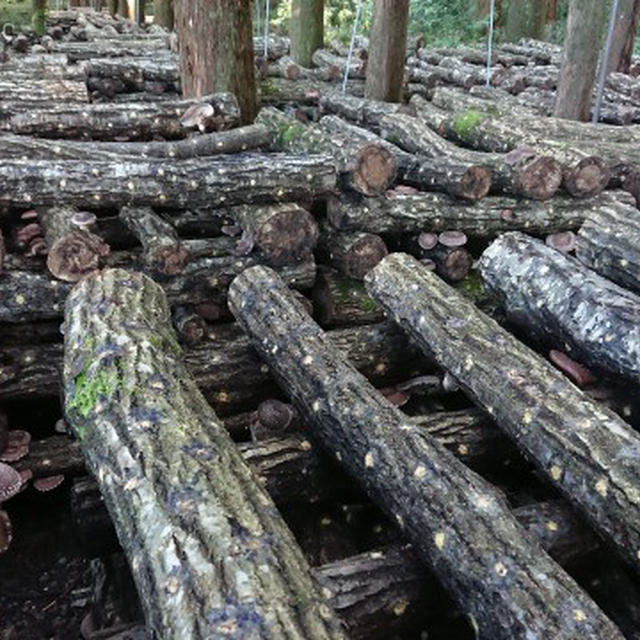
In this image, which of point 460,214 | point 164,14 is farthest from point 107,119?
point 164,14

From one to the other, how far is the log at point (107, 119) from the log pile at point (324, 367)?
0.03 meters

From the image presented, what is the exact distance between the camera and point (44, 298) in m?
4.18

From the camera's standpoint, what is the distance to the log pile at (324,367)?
2.49 m

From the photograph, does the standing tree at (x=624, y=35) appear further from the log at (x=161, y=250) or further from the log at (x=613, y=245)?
the log at (x=161, y=250)

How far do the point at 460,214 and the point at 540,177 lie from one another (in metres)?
0.70

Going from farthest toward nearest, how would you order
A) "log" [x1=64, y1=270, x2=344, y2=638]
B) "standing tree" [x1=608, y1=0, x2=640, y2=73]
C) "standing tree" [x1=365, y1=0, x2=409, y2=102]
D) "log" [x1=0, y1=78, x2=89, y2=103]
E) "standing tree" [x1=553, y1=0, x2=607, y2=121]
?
"standing tree" [x1=608, y1=0, x2=640, y2=73] → "standing tree" [x1=365, y1=0, x2=409, y2=102] → "standing tree" [x1=553, y1=0, x2=607, y2=121] → "log" [x1=0, y1=78, x2=89, y2=103] → "log" [x1=64, y1=270, x2=344, y2=638]

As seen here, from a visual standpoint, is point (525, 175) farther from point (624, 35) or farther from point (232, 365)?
point (624, 35)

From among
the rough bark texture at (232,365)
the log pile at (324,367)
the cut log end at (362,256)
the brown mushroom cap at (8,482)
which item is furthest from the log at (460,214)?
the brown mushroom cap at (8,482)

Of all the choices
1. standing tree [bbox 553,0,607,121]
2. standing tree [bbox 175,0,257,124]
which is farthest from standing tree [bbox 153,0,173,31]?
standing tree [bbox 553,0,607,121]

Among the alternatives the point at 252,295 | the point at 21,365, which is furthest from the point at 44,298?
the point at 252,295

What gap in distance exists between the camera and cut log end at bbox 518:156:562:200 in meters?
5.41

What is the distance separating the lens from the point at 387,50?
8250 mm

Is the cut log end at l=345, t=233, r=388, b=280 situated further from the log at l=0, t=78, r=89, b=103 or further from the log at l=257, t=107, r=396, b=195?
the log at l=0, t=78, r=89, b=103

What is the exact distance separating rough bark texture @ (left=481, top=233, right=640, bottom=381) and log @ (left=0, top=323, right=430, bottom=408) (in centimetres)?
72
